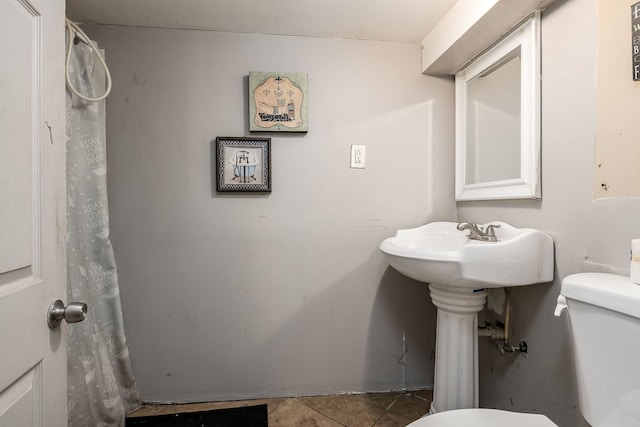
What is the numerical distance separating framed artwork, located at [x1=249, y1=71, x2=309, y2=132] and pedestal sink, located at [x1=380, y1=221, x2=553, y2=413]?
2.48ft

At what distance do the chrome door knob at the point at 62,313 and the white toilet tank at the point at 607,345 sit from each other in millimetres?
1112

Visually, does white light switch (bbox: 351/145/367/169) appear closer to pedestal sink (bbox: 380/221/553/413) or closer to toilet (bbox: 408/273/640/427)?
pedestal sink (bbox: 380/221/553/413)

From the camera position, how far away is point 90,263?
1.25m

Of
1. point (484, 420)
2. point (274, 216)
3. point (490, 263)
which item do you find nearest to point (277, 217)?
point (274, 216)

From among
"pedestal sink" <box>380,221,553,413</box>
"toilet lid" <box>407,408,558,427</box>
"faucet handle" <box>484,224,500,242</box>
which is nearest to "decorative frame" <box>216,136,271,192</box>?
"pedestal sink" <box>380,221,553,413</box>

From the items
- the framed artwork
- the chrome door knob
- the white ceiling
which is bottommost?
the chrome door knob

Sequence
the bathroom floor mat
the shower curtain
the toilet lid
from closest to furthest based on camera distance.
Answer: the toilet lid → the shower curtain → the bathroom floor mat

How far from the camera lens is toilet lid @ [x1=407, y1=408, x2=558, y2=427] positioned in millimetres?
761

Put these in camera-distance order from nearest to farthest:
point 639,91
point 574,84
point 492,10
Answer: point 639,91 < point 574,84 < point 492,10

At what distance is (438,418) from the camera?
0.80 metres

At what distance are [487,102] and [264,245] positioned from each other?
1252 mm

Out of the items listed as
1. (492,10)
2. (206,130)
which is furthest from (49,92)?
(492,10)

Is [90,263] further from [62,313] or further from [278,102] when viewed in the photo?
[278,102]

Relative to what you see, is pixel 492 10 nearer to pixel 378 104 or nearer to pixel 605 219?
pixel 378 104
